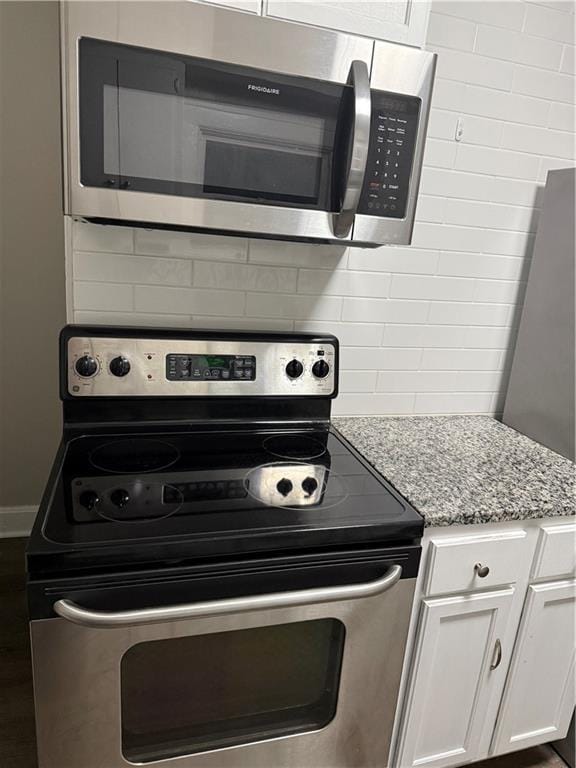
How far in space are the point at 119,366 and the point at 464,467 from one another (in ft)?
2.97

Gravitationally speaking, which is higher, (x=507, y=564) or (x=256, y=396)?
(x=256, y=396)

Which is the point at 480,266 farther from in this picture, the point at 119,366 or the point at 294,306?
the point at 119,366

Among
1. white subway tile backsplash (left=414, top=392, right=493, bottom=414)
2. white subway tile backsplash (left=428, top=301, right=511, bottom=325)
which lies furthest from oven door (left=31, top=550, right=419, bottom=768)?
white subway tile backsplash (left=428, top=301, right=511, bottom=325)

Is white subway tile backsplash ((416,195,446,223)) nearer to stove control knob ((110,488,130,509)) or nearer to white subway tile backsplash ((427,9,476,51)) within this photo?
white subway tile backsplash ((427,9,476,51))

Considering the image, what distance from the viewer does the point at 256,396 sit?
4.81ft

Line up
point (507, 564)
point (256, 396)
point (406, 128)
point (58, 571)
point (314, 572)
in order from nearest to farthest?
point (58, 571)
point (314, 572)
point (406, 128)
point (507, 564)
point (256, 396)

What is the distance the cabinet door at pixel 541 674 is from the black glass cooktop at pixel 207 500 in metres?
0.51

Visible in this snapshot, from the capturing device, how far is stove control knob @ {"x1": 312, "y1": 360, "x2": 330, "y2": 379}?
4.94 ft

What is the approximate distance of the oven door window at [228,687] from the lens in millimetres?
1019

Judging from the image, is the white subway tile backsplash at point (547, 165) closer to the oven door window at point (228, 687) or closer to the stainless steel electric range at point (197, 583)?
the stainless steel electric range at point (197, 583)

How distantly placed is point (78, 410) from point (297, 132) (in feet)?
2.74

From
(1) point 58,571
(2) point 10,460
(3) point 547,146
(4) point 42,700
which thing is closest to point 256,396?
(1) point 58,571

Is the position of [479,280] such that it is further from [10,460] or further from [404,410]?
[10,460]

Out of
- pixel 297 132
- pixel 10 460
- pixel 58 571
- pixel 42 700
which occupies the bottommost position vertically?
pixel 10 460
